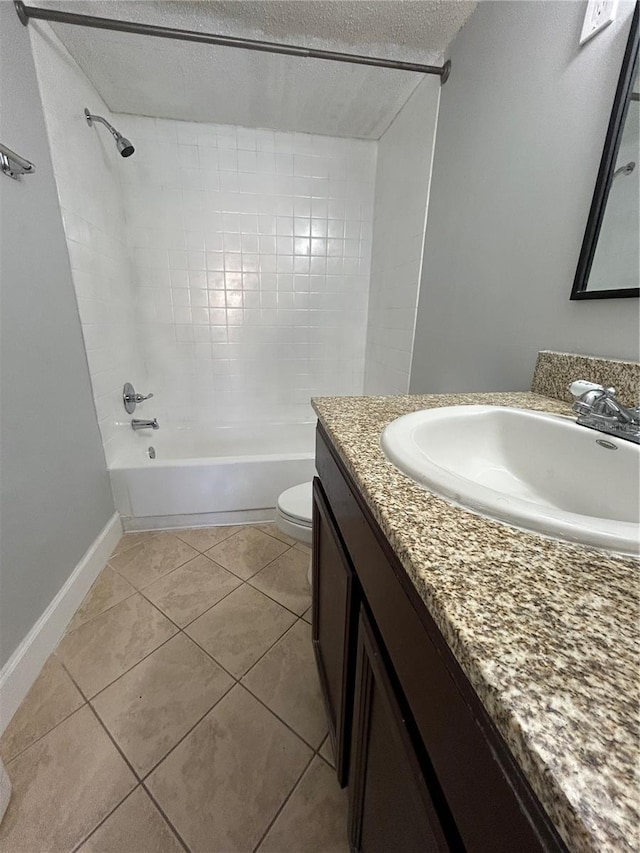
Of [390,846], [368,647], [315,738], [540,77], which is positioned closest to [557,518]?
[368,647]

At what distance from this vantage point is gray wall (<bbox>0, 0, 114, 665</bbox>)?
1023mm

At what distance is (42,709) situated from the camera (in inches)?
38.7

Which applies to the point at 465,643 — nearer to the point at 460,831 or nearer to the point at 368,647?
the point at 460,831

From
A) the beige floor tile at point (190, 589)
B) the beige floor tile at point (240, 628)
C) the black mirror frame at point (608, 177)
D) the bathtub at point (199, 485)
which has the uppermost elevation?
the black mirror frame at point (608, 177)

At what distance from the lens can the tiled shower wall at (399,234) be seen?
62.7 inches

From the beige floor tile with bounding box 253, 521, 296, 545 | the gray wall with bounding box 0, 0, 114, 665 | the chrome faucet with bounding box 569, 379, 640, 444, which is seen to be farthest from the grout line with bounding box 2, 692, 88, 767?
the chrome faucet with bounding box 569, 379, 640, 444

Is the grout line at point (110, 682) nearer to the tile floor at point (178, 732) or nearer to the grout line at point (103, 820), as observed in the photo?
the tile floor at point (178, 732)

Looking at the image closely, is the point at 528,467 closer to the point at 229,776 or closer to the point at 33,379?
the point at 229,776

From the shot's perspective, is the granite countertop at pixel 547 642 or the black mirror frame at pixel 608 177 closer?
the granite countertop at pixel 547 642

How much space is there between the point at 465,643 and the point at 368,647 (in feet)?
0.97

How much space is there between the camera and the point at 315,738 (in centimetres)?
92

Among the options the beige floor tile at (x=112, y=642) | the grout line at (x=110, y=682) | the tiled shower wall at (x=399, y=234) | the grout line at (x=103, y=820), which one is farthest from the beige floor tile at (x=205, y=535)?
the tiled shower wall at (x=399, y=234)

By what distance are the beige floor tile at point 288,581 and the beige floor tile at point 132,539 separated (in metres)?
0.67

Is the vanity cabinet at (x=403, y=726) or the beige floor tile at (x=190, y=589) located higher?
the vanity cabinet at (x=403, y=726)
